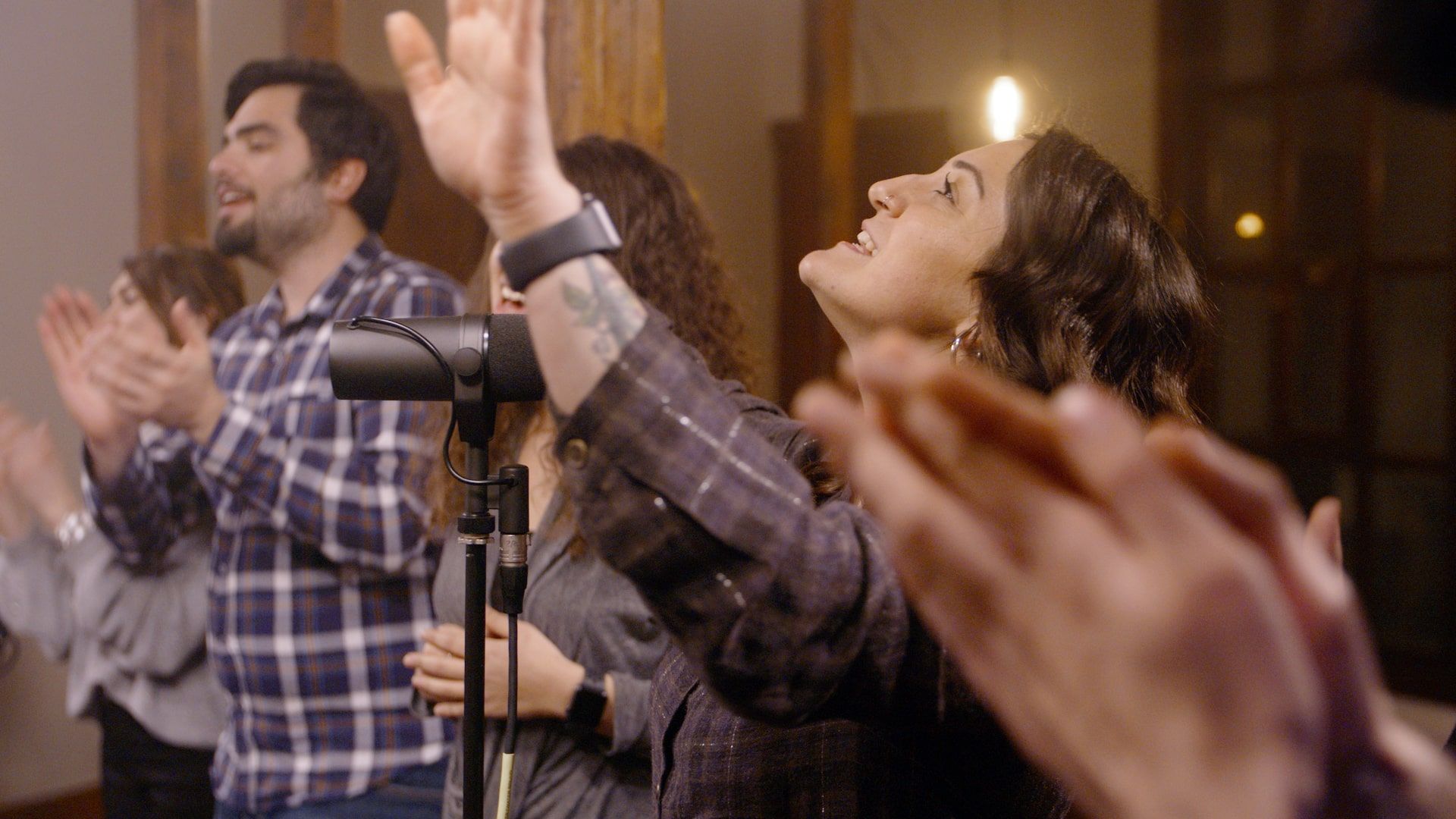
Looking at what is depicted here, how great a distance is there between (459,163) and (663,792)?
0.58 meters

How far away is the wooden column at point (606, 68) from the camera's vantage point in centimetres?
184

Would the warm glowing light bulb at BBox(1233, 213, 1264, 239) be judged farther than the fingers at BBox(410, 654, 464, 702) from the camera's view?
Yes

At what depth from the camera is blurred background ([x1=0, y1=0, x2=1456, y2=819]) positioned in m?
2.00

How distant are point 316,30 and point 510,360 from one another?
1398 mm

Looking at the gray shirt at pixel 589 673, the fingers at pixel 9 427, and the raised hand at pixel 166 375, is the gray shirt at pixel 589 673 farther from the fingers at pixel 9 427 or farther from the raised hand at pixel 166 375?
the fingers at pixel 9 427

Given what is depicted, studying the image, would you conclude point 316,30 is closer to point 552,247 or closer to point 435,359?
point 435,359

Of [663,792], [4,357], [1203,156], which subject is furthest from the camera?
[1203,156]

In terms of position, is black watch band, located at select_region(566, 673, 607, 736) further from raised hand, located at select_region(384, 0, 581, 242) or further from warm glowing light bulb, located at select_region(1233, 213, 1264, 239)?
warm glowing light bulb, located at select_region(1233, 213, 1264, 239)

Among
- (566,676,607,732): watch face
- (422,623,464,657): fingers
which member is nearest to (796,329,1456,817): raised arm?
(566,676,607,732): watch face

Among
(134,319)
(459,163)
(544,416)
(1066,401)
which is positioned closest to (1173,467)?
(1066,401)

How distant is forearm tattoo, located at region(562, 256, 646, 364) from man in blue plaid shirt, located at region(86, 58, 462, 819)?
1161 millimetres

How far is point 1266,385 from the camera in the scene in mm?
2455

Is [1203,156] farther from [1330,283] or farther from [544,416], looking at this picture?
[544,416]

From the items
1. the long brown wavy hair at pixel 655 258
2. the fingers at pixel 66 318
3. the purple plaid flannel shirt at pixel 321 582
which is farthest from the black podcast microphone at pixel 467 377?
the fingers at pixel 66 318
